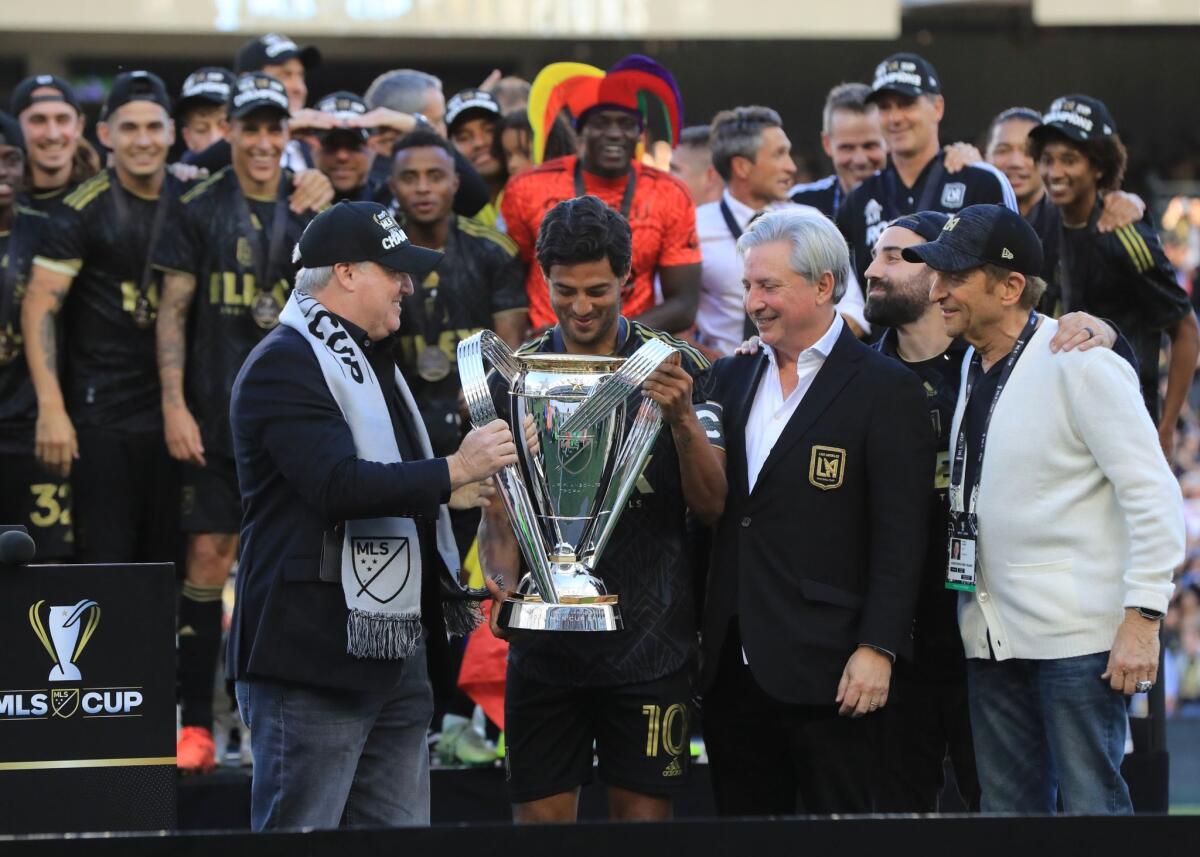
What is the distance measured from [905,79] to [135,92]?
2.62 metres

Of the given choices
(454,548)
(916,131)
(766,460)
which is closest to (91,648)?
(454,548)

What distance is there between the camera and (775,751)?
13.0 feet

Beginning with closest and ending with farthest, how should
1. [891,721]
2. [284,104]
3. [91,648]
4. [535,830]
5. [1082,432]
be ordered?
[535,830], [91,648], [1082,432], [891,721], [284,104]

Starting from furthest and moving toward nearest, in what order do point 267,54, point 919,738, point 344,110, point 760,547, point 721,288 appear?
point 267,54
point 344,110
point 721,288
point 919,738
point 760,547

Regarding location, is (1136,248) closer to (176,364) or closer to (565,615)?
(565,615)

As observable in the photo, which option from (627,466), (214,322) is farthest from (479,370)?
(214,322)

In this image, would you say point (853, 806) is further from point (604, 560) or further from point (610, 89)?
point (610, 89)

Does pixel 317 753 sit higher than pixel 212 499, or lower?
lower

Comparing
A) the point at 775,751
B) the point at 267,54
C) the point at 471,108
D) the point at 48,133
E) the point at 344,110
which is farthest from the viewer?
the point at 267,54

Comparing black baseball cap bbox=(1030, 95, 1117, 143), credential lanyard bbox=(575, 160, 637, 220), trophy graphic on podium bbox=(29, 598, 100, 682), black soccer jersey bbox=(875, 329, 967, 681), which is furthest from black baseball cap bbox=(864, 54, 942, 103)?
trophy graphic on podium bbox=(29, 598, 100, 682)

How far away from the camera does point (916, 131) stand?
18.6 ft

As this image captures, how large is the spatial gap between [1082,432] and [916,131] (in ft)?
6.95

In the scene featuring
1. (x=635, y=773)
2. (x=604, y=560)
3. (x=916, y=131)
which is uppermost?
(x=916, y=131)

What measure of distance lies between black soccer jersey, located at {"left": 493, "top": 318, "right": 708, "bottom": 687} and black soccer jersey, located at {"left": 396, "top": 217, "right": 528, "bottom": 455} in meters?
1.60
